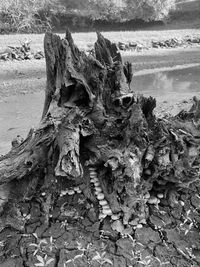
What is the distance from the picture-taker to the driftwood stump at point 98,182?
305 centimetres

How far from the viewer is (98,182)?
11.4ft

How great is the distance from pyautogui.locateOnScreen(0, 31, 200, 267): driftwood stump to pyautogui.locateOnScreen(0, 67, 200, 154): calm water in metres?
4.09

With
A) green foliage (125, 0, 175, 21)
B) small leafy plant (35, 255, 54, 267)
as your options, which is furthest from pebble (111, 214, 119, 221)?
green foliage (125, 0, 175, 21)

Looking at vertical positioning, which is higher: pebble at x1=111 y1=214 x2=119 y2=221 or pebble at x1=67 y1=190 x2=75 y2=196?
pebble at x1=67 y1=190 x2=75 y2=196

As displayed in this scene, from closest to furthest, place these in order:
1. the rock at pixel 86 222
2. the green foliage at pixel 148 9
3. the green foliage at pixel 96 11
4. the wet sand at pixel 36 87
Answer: the rock at pixel 86 222, the wet sand at pixel 36 87, the green foliage at pixel 96 11, the green foliage at pixel 148 9

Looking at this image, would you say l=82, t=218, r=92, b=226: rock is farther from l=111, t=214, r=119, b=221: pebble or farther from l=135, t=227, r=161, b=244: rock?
l=135, t=227, r=161, b=244: rock

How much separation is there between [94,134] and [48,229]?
1045mm

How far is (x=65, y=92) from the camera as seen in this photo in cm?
369

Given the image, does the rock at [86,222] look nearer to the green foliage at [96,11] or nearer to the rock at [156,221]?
the rock at [156,221]

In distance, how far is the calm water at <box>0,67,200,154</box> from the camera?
30.4ft

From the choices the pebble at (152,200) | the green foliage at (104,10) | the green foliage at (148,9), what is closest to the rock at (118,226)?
the pebble at (152,200)

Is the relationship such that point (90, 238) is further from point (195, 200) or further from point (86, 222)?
point (195, 200)

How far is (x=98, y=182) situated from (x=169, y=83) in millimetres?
13627

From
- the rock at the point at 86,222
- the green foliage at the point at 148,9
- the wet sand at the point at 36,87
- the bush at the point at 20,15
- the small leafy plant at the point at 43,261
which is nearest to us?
the small leafy plant at the point at 43,261
